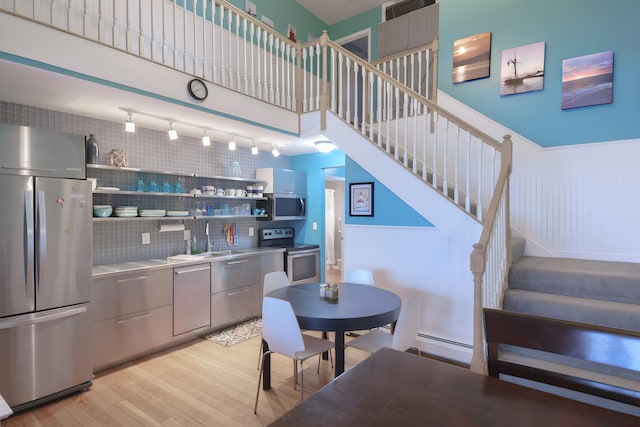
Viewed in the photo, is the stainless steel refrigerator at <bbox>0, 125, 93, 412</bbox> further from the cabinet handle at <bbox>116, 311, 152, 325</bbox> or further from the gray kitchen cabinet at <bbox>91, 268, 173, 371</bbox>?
the cabinet handle at <bbox>116, 311, 152, 325</bbox>

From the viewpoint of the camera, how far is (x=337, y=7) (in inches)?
239

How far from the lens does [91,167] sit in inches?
130

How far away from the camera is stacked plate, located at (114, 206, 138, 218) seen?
3.40 meters

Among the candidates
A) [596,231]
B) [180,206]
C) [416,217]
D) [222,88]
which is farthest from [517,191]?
[180,206]

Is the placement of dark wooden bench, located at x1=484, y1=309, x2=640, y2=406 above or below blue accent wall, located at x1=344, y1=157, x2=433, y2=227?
below

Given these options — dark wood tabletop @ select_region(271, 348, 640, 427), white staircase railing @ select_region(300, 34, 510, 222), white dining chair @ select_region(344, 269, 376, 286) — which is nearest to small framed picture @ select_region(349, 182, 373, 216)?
white staircase railing @ select_region(300, 34, 510, 222)

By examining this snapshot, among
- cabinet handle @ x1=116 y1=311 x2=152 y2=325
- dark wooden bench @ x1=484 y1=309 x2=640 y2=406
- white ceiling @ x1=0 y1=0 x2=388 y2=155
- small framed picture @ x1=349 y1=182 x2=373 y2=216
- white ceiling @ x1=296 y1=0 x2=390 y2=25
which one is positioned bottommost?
cabinet handle @ x1=116 y1=311 x2=152 y2=325

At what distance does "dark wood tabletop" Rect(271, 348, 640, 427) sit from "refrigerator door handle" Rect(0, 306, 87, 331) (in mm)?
2589

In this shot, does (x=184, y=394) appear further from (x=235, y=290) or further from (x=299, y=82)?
(x=299, y=82)

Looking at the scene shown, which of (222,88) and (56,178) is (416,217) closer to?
(222,88)

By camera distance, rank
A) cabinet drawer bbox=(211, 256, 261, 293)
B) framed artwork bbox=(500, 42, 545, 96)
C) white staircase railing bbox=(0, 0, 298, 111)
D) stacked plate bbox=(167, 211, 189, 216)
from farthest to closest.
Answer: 1. cabinet drawer bbox=(211, 256, 261, 293)
2. stacked plate bbox=(167, 211, 189, 216)
3. framed artwork bbox=(500, 42, 545, 96)
4. white staircase railing bbox=(0, 0, 298, 111)

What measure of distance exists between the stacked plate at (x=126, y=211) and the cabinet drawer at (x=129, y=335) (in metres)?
1.00

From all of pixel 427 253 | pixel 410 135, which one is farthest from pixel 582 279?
pixel 410 135

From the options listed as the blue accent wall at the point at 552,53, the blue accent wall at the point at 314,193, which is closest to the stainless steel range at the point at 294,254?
the blue accent wall at the point at 314,193
